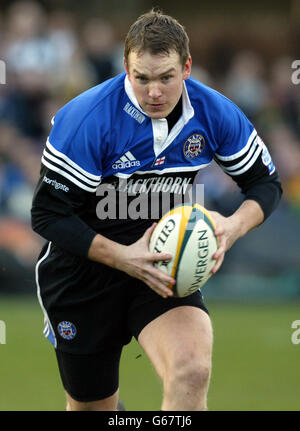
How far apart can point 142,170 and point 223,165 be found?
0.61m

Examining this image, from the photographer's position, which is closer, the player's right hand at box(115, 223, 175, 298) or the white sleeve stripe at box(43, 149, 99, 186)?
the player's right hand at box(115, 223, 175, 298)

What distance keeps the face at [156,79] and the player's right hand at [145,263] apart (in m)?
0.73

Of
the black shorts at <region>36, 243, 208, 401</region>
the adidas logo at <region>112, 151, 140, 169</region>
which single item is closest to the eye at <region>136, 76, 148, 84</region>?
the adidas logo at <region>112, 151, 140, 169</region>

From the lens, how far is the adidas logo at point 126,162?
Result: 5.20 m

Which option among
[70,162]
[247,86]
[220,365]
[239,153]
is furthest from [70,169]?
[247,86]

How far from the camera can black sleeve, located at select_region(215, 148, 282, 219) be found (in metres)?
5.50

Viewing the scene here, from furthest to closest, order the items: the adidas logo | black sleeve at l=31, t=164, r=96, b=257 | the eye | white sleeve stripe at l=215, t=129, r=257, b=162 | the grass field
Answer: the grass field
white sleeve stripe at l=215, t=129, r=257, b=162
the adidas logo
black sleeve at l=31, t=164, r=96, b=257
the eye

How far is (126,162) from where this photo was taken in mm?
5223

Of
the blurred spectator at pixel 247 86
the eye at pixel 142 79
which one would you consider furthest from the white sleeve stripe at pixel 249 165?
the blurred spectator at pixel 247 86

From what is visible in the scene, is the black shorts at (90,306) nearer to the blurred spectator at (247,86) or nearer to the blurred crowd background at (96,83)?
the blurred crowd background at (96,83)

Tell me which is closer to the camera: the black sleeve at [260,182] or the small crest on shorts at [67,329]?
the black sleeve at [260,182]

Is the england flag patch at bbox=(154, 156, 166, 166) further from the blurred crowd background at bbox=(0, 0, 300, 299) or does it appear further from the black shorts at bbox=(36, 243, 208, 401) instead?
the blurred crowd background at bbox=(0, 0, 300, 299)

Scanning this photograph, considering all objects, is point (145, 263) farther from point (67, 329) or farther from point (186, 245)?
point (67, 329)

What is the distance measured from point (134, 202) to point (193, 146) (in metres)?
0.52
